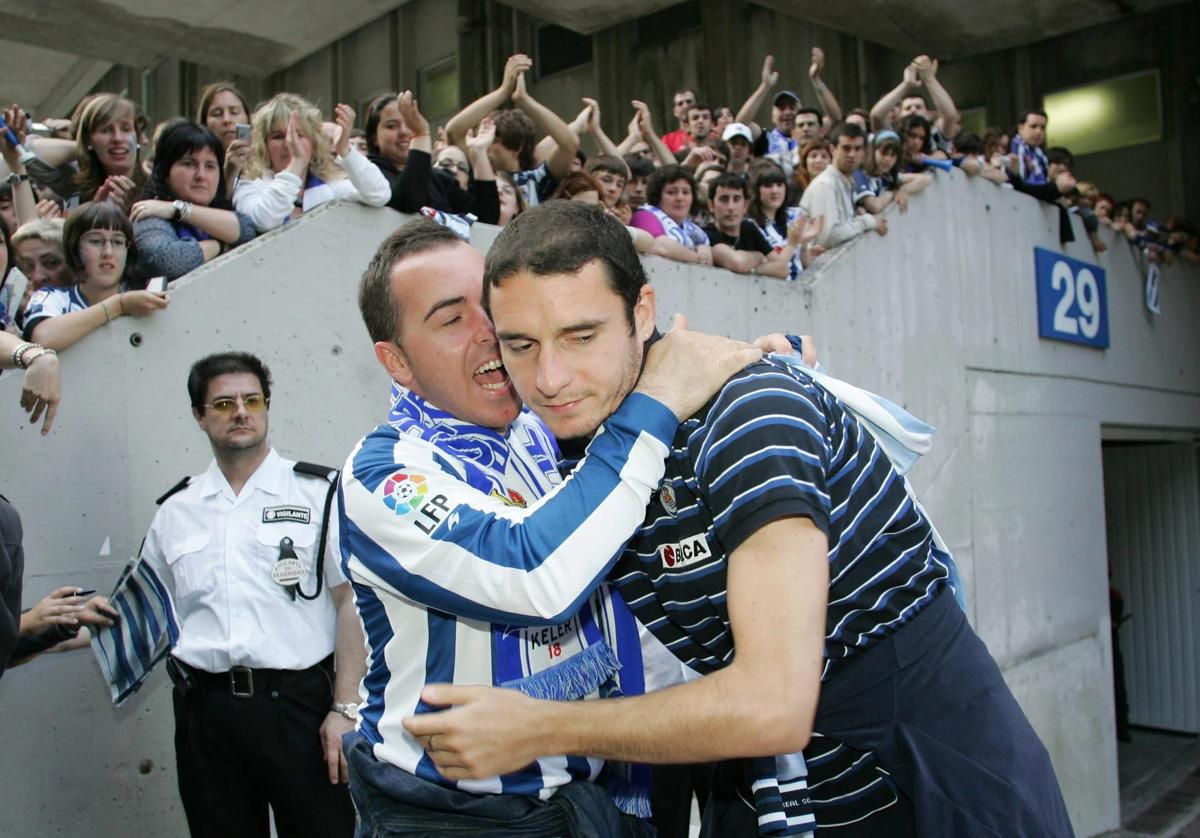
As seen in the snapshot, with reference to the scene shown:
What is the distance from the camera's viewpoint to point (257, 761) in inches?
132

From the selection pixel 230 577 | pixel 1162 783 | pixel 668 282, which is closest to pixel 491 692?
pixel 230 577

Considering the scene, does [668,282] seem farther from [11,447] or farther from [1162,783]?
[1162,783]

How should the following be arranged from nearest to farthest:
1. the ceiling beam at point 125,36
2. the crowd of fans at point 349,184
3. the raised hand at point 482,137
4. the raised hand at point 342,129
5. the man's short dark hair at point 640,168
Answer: the crowd of fans at point 349,184
the raised hand at point 342,129
the raised hand at point 482,137
the man's short dark hair at point 640,168
the ceiling beam at point 125,36

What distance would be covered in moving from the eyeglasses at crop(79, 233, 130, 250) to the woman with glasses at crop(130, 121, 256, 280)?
0.67 ft

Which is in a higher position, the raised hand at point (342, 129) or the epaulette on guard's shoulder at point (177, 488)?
the raised hand at point (342, 129)

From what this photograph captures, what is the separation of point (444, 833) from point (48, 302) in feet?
9.09

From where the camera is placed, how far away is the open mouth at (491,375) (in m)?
2.09

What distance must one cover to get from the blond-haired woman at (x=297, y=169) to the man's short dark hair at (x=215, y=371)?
897mm

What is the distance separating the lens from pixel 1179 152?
14.0m

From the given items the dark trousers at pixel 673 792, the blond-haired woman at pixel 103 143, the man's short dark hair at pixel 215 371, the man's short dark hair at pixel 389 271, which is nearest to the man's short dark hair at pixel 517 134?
the blond-haired woman at pixel 103 143

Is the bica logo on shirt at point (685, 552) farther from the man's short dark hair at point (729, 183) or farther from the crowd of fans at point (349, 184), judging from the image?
the man's short dark hair at point (729, 183)

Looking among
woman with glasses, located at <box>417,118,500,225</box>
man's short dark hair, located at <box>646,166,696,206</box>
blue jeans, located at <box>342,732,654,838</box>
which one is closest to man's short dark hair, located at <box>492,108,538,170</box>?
woman with glasses, located at <box>417,118,500,225</box>

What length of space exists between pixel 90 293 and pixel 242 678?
153 centimetres

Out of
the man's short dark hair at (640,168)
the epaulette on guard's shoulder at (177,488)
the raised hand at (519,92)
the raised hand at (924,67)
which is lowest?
the epaulette on guard's shoulder at (177,488)
